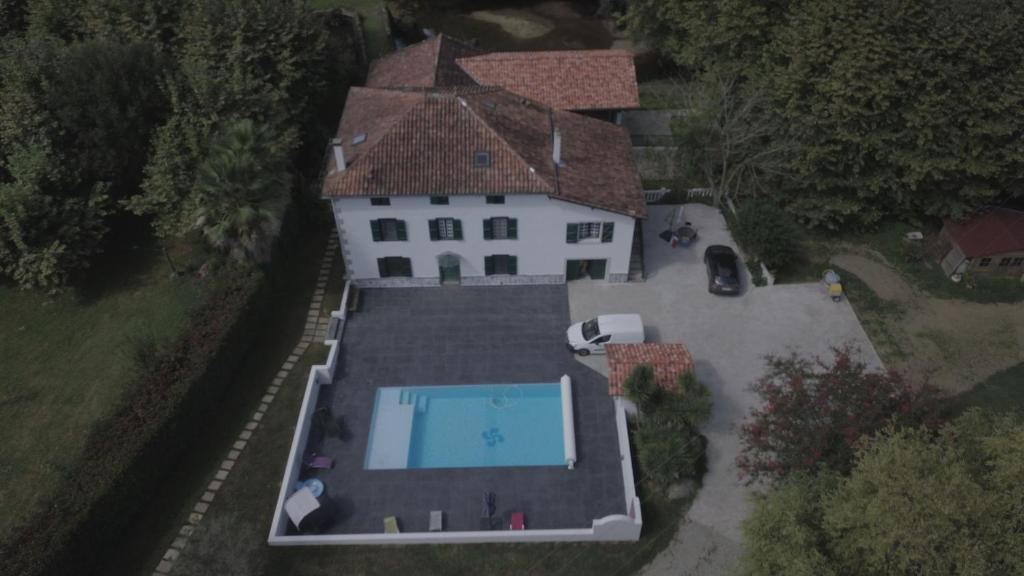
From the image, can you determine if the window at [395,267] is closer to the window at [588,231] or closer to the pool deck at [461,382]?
the pool deck at [461,382]

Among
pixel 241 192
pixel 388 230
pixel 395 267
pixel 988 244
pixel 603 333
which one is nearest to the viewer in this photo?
pixel 241 192

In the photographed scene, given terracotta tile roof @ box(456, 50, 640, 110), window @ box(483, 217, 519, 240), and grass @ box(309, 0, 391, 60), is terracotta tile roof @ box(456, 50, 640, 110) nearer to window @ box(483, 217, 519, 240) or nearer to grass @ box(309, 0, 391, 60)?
window @ box(483, 217, 519, 240)


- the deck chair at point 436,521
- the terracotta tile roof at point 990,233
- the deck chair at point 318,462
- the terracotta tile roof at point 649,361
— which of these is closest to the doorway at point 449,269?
the terracotta tile roof at point 649,361

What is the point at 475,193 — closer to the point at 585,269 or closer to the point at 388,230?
the point at 388,230

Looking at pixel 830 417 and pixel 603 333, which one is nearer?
pixel 830 417

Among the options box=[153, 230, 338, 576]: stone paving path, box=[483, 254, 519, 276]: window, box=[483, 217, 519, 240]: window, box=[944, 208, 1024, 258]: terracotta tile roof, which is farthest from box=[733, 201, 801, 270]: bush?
box=[153, 230, 338, 576]: stone paving path

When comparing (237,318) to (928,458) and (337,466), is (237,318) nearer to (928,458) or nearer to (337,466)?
(337,466)

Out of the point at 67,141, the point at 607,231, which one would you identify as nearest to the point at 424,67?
the point at 607,231
